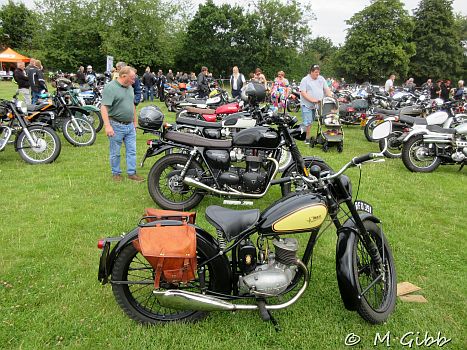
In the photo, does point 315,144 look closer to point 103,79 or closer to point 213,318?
point 213,318

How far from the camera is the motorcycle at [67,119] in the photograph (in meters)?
7.64

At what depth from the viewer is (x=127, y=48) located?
125 feet

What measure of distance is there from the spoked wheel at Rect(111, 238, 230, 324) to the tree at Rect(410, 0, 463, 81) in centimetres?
5294

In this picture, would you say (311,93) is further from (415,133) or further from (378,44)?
(378,44)

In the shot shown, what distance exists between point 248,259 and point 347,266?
0.67 metres

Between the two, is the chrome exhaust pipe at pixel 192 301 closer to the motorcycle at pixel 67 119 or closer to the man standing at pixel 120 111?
the man standing at pixel 120 111

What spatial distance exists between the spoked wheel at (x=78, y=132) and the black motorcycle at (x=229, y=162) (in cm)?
423

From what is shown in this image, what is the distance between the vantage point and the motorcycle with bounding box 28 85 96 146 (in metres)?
7.64

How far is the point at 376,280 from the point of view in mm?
2758

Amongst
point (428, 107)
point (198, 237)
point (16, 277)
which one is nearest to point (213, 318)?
point (198, 237)

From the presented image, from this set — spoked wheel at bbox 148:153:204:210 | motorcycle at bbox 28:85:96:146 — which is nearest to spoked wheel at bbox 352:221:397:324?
spoked wheel at bbox 148:153:204:210

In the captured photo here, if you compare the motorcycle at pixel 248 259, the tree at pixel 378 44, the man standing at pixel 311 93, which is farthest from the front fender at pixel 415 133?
the tree at pixel 378 44

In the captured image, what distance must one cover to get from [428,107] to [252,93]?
6.83 meters

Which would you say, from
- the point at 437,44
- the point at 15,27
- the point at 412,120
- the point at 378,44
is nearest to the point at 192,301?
the point at 412,120
